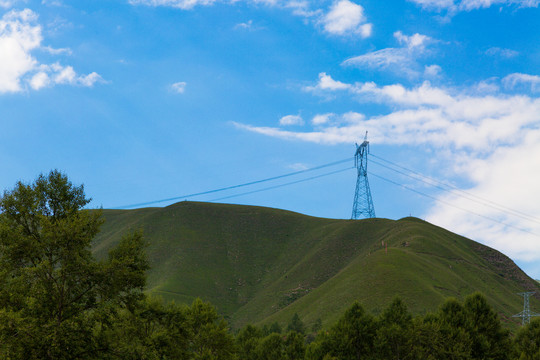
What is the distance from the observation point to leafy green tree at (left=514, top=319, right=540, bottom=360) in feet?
181

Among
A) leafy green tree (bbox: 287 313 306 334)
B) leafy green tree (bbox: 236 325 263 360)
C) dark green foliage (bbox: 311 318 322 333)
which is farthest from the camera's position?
leafy green tree (bbox: 287 313 306 334)

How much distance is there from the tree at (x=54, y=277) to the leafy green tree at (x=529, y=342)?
47.4 m

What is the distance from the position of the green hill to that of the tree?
258 ft

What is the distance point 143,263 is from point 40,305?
6.30 metres

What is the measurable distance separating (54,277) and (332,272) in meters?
139

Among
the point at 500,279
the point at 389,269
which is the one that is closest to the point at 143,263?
the point at 389,269

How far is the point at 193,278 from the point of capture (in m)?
163

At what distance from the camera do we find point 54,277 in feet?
90.0

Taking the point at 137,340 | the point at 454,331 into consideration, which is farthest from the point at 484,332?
the point at 137,340

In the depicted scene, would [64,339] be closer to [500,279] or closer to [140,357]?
[140,357]

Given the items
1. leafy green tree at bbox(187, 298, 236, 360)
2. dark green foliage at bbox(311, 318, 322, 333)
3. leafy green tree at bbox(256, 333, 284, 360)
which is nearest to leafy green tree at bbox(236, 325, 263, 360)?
leafy green tree at bbox(256, 333, 284, 360)

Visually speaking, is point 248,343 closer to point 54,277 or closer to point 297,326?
point 297,326

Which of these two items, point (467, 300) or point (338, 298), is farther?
point (338, 298)

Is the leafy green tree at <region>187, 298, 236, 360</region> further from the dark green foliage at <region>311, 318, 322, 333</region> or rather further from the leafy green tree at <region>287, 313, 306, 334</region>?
the leafy green tree at <region>287, 313, 306, 334</region>
